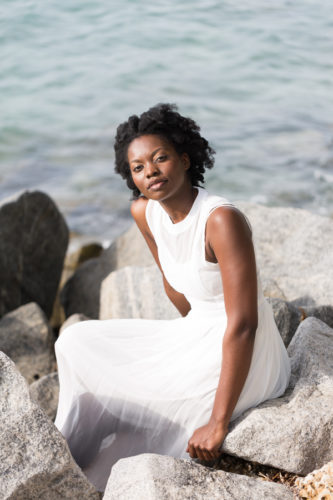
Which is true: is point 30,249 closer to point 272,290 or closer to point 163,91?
point 272,290

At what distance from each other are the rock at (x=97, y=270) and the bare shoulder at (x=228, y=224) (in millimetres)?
2921

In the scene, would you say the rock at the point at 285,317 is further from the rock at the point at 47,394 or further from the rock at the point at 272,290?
the rock at the point at 47,394

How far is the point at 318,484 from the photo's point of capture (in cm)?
254

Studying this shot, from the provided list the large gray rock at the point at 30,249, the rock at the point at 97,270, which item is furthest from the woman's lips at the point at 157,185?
the large gray rock at the point at 30,249

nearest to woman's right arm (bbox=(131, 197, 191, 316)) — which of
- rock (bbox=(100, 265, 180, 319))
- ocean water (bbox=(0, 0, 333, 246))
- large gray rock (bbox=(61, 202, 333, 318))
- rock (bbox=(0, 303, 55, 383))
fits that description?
rock (bbox=(100, 265, 180, 319))

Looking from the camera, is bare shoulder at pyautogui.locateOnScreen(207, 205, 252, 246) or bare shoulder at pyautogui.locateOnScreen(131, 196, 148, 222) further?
bare shoulder at pyautogui.locateOnScreen(131, 196, 148, 222)

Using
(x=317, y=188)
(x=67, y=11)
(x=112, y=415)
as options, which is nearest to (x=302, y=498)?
(x=112, y=415)

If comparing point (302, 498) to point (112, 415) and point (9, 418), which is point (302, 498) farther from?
point (9, 418)

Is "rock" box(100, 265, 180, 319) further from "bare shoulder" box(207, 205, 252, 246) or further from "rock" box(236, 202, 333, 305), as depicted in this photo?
"bare shoulder" box(207, 205, 252, 246)

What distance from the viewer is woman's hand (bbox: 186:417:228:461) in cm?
278

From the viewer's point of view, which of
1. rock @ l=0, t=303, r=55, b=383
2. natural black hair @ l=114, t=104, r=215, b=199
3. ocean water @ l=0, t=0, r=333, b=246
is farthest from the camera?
ocean water @ l=0, t=0, r=333, b=246

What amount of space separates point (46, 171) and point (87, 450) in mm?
8556

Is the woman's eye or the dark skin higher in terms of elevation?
the woman's eye

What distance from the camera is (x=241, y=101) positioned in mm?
13734
